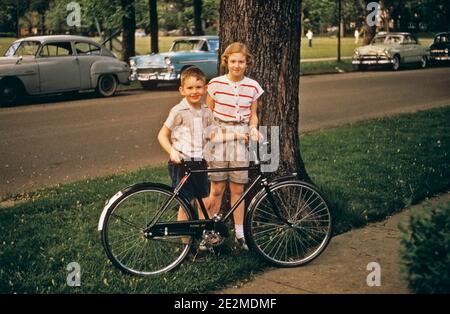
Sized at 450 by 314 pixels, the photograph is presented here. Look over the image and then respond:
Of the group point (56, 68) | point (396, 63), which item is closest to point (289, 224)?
point (56, 68)

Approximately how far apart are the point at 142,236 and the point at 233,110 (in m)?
1.19

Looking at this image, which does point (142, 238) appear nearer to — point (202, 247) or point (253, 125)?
point (202, 247)

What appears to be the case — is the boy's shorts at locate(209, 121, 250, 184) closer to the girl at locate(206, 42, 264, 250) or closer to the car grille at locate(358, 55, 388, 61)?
the girl at locate(206, 42, 264, 250)

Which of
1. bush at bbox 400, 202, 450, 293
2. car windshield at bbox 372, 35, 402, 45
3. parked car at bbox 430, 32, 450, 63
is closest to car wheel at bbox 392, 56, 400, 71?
car windshield at bbox 372, 35, 402, 45

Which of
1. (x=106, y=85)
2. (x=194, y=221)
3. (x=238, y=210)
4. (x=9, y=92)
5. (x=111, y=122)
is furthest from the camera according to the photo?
(x=106, y=85)

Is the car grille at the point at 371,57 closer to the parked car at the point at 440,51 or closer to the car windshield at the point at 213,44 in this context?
the parked car at the point at 440,51

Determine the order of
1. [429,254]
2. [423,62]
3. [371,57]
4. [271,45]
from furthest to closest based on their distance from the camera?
[423,62]
[371,57]
[271,45]
[429,254]

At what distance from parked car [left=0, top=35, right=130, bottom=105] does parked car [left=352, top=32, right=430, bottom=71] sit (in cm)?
1377

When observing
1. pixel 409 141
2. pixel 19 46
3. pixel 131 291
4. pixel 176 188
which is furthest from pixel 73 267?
pixel 19 46

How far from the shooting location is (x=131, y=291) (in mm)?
4238

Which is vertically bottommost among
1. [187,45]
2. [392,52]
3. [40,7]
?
[392,52]

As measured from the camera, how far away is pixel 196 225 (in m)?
4.68

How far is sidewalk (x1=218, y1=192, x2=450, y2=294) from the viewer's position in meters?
4.27

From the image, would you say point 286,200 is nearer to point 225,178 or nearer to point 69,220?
point 225,178
